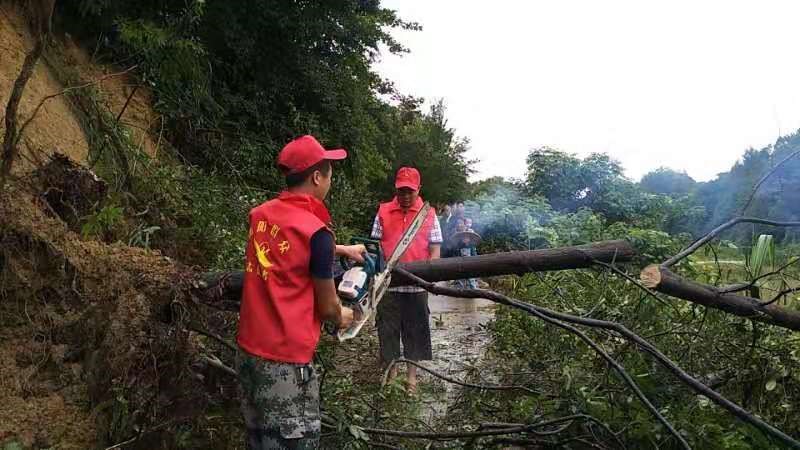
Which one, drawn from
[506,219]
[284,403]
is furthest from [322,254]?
[506,219]

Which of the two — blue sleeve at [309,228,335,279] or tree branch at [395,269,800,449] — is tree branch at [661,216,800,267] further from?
blue sleeve at [309,228,335,279]

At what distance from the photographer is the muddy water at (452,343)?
422cm

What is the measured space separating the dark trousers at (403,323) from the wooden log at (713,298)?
6.20 ft

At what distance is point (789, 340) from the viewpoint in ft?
Answer: 11.8

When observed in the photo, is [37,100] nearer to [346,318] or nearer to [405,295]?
[405,295]

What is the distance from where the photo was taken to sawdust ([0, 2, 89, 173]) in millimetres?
4535

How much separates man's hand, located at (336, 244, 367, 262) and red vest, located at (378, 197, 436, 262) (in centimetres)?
184

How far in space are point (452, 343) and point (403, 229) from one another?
2217mm

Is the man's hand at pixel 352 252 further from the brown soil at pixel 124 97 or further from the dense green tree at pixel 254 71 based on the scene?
the dense green tree at pixel 254 71

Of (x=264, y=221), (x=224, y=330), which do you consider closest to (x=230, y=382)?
(x=224, y=330)

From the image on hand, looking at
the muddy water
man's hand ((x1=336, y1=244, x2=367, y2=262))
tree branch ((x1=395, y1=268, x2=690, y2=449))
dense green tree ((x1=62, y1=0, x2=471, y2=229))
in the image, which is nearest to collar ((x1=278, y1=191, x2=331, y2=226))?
man's hand ((x1=336, y1=244, x2=367, y2=262))

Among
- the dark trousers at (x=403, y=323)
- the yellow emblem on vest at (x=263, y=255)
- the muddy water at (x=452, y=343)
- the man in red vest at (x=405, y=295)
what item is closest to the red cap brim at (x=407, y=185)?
the man in red vest at (x=405, y=295)

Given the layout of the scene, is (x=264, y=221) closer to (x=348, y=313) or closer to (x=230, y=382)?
(x=348, y=313)

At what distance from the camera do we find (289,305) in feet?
7.43
